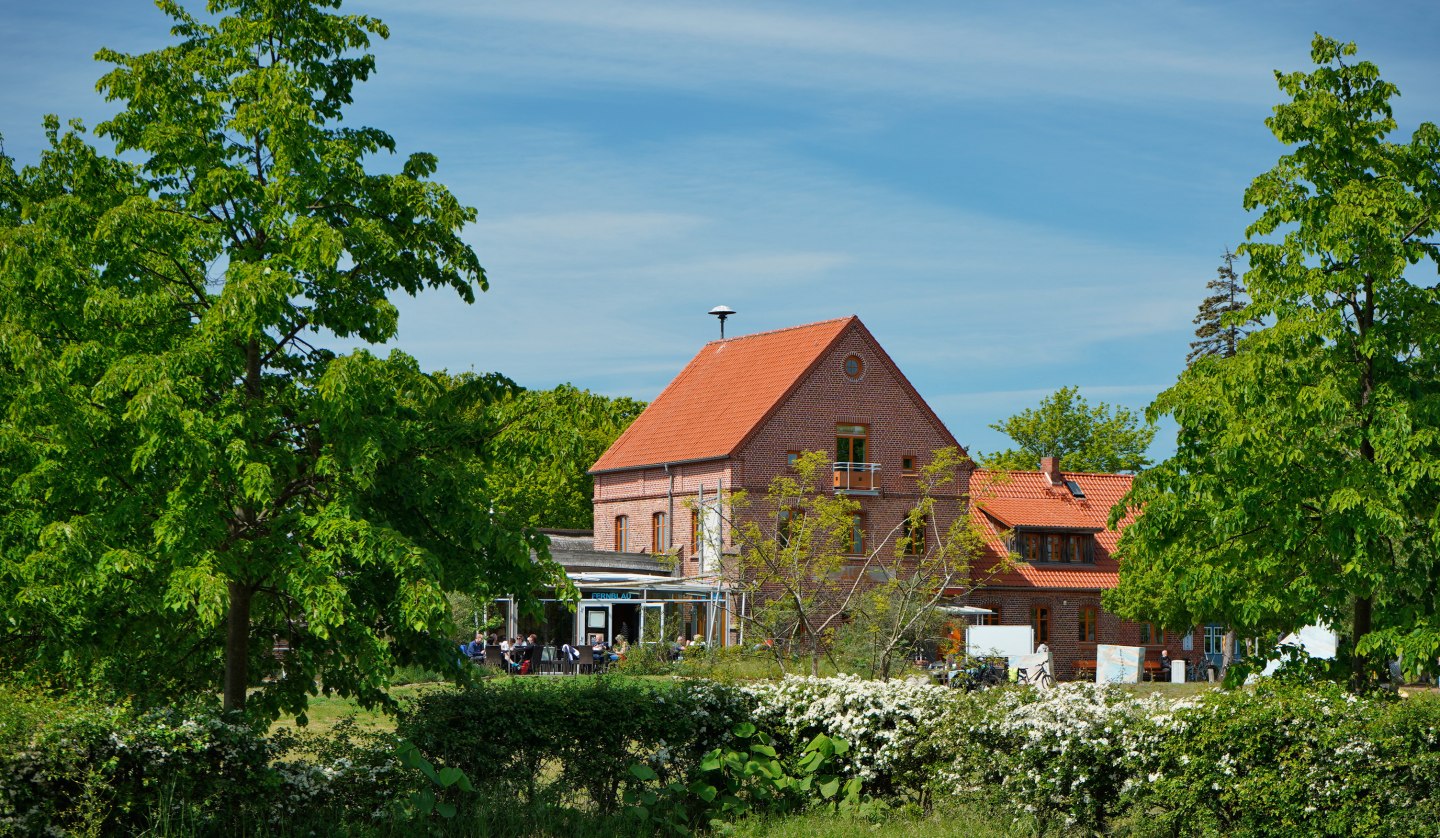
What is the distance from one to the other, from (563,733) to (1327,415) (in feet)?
22.7

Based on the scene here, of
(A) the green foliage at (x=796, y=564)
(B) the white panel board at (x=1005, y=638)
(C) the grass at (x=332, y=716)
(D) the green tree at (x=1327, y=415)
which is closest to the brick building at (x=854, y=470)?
(B) the white panel board at (x=1005, y=638)

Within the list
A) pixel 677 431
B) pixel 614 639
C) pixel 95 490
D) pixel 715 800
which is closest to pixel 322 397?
pixel 95 490

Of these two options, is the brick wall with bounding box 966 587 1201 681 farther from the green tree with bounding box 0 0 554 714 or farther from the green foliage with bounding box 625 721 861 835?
the green tree with bounding box 0 0 554 714

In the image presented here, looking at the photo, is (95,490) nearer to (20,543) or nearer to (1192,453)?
(20,543)

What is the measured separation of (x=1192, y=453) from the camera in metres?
14.0

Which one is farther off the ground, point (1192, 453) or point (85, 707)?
point (1192, 453)

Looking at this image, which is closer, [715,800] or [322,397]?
[322,397]

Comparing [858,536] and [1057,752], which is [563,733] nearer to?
[1057,752]

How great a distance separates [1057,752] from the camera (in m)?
12.0

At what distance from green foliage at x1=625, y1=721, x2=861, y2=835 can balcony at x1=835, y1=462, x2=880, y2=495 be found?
129 ft

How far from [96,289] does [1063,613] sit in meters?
46.3

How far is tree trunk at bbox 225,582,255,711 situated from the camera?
12016 millimetres

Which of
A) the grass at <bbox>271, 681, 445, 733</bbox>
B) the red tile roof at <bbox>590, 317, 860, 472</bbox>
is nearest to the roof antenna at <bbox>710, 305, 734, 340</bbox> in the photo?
the red tile roof at <bbox>590, 317, 860, 472</bbox>

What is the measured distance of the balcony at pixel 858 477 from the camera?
5234 centimetres
